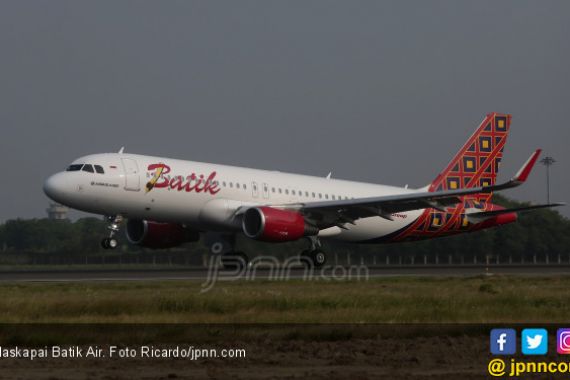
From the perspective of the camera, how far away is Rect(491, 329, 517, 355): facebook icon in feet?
51.6

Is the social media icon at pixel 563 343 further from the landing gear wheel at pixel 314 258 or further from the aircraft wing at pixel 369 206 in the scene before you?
the landing gear wheel at pixel 314 258

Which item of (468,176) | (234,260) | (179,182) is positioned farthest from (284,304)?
(468,176)

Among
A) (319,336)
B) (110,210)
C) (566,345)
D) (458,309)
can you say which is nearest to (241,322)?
(319,336)

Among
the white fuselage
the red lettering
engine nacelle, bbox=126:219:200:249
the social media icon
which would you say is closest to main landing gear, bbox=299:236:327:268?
the white fuselage

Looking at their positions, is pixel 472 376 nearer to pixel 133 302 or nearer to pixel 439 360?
pixel 439 360

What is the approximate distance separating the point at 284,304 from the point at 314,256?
21122mm

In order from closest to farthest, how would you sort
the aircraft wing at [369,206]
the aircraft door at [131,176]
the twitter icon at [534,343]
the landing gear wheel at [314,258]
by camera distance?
the twitter icon at [534,343]
the aircraft door at [131,176]
the aircraft wing at [369,206]
the landing gear wheel at [314,258]

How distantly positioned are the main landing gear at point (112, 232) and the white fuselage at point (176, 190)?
33 cm

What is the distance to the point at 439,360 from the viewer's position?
595 inches

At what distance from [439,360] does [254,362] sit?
2813mm

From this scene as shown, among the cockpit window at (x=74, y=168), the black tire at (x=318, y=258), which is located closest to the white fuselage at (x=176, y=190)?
the cockpit window at (x=74, y=168)

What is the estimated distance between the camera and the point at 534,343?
52.7 feet

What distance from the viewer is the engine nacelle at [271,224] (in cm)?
4084

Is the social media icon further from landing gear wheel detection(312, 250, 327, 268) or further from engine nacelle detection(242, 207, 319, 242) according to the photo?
landing gear wheel detection(312, 250, 327, 268)
